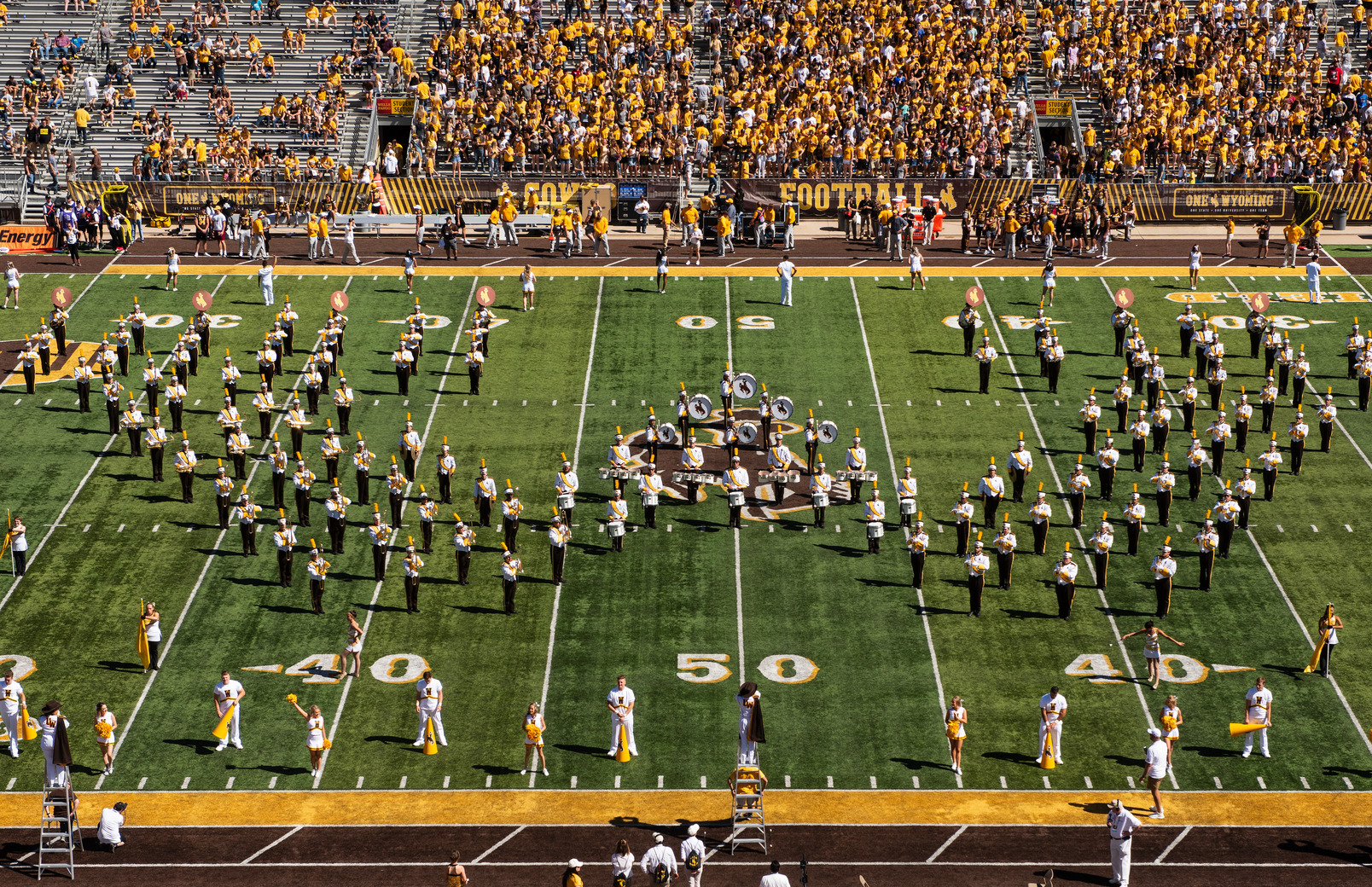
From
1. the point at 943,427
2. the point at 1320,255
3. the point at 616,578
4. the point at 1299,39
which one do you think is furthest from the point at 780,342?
the point at 1299,39

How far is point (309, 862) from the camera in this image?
28.2m

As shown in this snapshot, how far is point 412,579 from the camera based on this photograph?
3581cm

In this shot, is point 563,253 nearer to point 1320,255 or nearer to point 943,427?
point 943,427

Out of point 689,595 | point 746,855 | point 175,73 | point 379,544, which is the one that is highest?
point 175,73

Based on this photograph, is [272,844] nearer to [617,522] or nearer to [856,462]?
[617,522]

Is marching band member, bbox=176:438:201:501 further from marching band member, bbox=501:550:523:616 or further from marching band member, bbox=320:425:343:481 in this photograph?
marching band member, bbox=501:550:523:616

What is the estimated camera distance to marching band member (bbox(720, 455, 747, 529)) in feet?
129

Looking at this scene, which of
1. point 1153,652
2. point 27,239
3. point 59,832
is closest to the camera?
point 59,832

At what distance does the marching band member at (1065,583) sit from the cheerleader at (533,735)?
10.2 meters

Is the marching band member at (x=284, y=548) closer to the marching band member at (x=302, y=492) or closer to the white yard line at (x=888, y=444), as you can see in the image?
the marching band member at (x=302, y=492)

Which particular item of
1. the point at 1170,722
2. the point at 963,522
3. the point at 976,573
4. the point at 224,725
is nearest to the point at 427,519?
the point at 224,725

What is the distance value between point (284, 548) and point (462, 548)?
334 centimetres

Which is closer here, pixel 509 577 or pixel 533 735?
pixel 533 735

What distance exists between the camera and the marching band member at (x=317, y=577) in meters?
35.6
